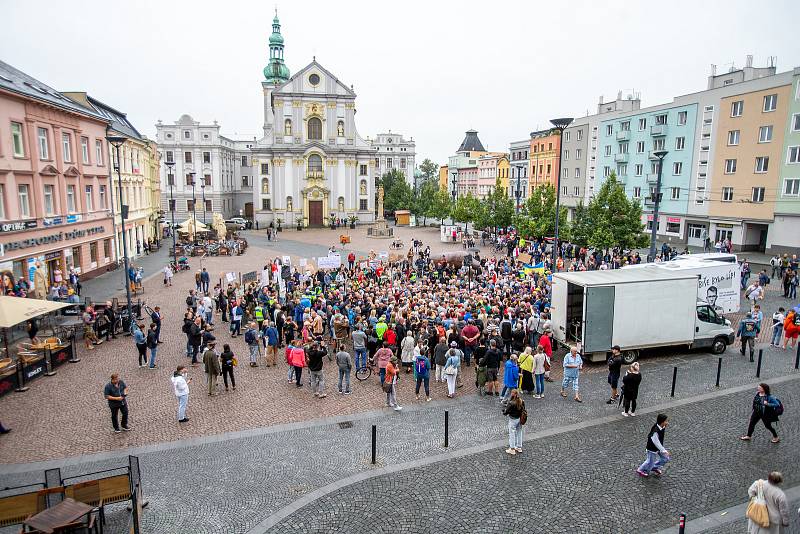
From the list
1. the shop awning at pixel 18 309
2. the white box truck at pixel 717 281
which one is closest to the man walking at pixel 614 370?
the white box truck at pixel 717 281

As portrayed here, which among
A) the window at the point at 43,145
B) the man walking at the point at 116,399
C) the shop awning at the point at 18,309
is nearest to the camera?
the man walking at the point at 116,399

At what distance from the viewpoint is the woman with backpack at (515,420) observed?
10172 mm

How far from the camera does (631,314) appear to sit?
1580 cm

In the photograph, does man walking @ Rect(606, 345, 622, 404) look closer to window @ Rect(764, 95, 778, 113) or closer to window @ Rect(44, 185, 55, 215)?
window @ Rect(44, 185, 55, 215)

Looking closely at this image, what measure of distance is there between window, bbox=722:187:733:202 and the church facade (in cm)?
4400

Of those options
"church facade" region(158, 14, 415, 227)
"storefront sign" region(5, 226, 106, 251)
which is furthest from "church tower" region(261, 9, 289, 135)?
"storefront sign" region(5, 226, 106, 251)

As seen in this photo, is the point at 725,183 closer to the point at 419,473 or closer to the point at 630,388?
the point at 630,388

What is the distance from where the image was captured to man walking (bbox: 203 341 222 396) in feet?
44.1

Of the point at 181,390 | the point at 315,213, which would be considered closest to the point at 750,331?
the point at 181,390

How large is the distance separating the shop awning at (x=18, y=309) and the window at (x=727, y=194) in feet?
155

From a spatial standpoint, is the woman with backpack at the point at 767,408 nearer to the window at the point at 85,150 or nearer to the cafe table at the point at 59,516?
the cafe table at the point at 59,516

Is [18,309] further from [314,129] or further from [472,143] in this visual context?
[472,143]

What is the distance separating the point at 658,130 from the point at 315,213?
143 ft

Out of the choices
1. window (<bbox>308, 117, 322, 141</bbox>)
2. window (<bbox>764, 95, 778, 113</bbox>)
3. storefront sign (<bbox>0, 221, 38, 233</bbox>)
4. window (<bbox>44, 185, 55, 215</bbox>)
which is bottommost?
storefront sign (<bbox>0, 221, 38, 233</bbox>)
